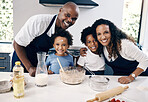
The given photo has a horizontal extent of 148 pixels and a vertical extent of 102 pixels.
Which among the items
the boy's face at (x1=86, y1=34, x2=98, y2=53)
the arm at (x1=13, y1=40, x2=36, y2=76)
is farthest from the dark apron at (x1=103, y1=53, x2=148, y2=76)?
the arm at (x1=13, y1=40, x2=36, y2=76)

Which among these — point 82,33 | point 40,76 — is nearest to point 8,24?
point 82,33

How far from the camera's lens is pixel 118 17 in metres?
1.83

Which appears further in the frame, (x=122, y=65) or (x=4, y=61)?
(x=4, y=61)

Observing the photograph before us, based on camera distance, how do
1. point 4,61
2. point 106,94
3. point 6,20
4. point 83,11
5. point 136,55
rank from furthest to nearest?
point 4,61 < point 6,20 < point 83,11 < point 136,55 < point 106,94

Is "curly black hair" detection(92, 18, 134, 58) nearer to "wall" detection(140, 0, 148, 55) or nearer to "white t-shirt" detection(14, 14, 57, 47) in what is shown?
"white t-shirt" detection(14, 14, 57, 47)

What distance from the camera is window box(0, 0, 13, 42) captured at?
2.11m

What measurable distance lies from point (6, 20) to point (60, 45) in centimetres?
109

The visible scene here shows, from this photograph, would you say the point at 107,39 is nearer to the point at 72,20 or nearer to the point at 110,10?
the point at 72,20

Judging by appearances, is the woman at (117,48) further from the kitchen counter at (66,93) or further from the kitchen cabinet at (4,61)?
the kitchen cabinet at (4,61)

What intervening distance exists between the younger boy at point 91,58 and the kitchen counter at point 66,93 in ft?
1.07

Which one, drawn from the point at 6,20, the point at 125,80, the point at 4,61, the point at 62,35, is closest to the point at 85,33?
the point at 62,35

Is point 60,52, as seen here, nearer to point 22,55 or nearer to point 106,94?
point 22,55

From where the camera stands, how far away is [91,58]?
5.31 feet

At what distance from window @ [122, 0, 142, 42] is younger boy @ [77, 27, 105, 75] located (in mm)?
725
